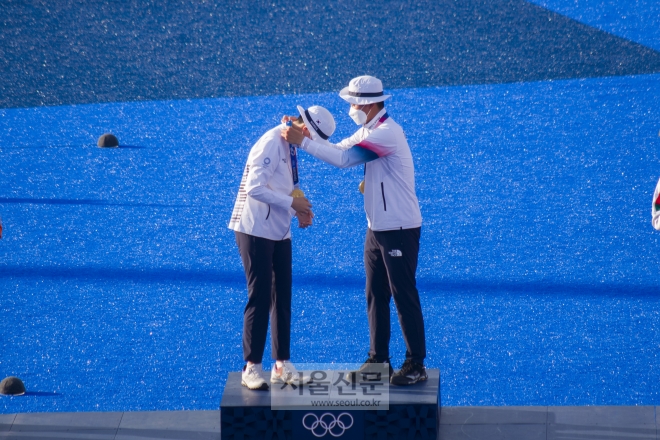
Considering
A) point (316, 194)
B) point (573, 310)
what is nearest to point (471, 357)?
point (573, 310)

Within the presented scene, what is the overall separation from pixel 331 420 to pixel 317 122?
142 cm

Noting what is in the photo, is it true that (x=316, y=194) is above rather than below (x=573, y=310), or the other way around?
above

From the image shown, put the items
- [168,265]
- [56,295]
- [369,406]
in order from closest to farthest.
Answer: [369,406]
[56,295]
[168,265]

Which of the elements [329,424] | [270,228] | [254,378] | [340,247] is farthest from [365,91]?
[340,247]

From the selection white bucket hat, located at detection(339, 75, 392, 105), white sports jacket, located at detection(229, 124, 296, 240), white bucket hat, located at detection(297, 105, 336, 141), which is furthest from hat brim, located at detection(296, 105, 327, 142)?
white bucket hat, located at detection(339, 75, 392, 105)

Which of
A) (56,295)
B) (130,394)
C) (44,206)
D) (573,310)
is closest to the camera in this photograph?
(130,394)

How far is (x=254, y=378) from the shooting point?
461cm

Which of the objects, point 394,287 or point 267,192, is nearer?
point 267,192

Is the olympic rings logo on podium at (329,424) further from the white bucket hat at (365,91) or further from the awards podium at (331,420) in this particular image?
the white bucket hat at (365,91)

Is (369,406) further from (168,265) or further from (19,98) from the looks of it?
(19,98)

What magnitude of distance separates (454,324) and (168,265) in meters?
2.29

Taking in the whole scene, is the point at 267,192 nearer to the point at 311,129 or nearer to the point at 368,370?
the point at 311,129

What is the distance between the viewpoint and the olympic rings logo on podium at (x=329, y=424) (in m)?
4.47

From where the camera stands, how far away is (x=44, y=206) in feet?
27.1
